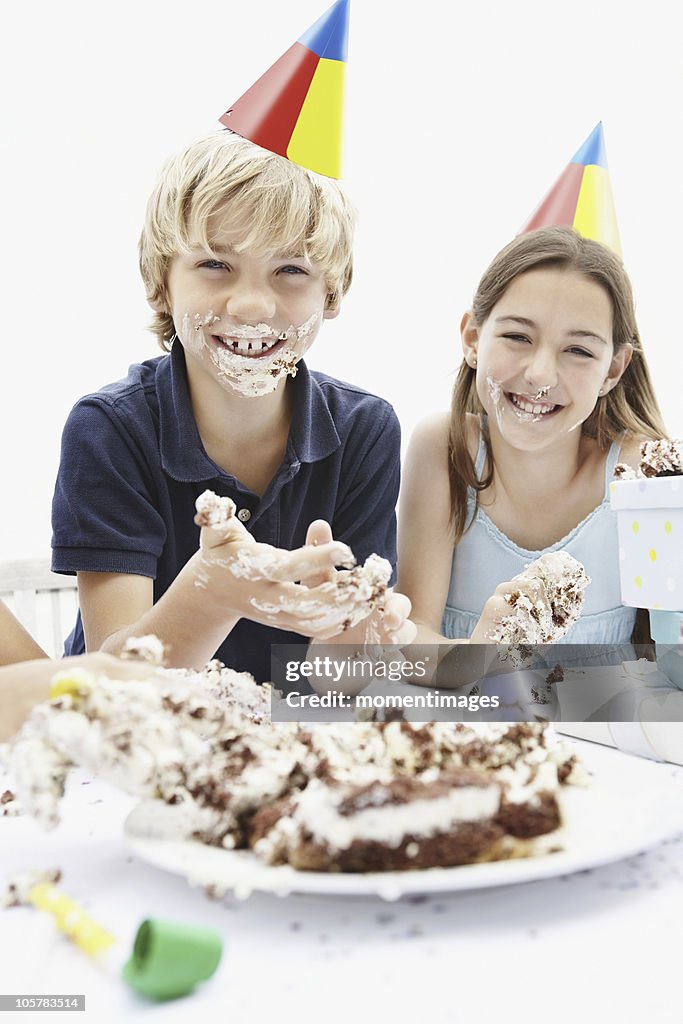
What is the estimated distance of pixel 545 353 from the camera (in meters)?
1.03

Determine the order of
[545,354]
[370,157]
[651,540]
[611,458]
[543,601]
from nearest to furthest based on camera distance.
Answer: [651,540] → [543,601] → [545,354] → [611,458] → [370,157]

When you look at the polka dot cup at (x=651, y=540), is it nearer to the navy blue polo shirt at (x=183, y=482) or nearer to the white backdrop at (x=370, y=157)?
the navy blue polo shirt at (x=183, y=482)

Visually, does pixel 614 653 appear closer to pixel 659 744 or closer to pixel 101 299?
pixel 659 744

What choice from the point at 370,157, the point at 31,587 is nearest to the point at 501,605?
the point at 31,587

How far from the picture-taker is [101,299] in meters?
1.86

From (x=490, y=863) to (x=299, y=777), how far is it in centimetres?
9

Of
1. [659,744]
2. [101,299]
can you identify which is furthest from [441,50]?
[659,744]

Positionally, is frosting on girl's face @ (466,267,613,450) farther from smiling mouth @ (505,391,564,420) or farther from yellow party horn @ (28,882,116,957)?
yellow party horn @ (28,882,116,957)

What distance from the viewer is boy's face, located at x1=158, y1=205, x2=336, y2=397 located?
0.90 metres

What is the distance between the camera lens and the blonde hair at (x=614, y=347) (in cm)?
108

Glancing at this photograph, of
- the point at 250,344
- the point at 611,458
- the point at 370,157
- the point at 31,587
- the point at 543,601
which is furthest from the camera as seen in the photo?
the point at 370,157

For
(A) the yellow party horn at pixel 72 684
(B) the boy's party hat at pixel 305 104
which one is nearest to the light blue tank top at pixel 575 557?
(B) the boy's party hat at pixel 305 104

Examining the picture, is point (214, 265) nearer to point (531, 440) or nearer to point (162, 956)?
point (531, 440)

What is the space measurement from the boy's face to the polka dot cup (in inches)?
15.4
